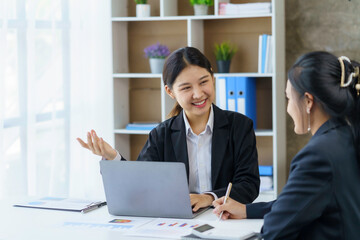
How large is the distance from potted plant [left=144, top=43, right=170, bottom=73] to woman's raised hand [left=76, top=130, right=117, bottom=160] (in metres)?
1.78

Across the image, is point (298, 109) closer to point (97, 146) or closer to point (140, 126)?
point (97, 146)

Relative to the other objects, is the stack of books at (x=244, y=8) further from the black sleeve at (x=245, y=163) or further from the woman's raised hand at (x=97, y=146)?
the woman's raised hand at (x=97, y=146)

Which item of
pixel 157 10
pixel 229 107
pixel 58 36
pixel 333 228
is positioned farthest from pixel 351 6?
pixel 333 228

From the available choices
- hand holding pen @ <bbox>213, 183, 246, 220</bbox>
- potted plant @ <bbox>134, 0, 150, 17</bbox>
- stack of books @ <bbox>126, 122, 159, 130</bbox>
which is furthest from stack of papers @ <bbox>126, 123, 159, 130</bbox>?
hand holding pen @ <bbox>213, 183, 246, 220</bbox>

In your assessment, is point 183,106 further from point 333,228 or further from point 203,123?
point 333,228

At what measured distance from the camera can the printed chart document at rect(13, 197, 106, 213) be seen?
2.21m

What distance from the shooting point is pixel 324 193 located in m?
1.50

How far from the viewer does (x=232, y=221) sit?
6.40ft

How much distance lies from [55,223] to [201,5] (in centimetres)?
224

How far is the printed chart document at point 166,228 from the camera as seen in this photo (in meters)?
1.83

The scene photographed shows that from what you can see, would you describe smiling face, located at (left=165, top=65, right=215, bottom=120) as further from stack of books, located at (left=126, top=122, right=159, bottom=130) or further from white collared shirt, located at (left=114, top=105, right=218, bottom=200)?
stack of books, located at (left=126, top=122, right=159, bottom=130)

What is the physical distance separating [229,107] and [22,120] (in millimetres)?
1333

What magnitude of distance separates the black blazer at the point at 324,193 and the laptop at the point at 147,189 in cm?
49

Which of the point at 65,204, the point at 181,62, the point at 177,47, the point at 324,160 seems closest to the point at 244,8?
the point at 177,47
